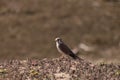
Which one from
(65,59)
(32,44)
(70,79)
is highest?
(32,44)

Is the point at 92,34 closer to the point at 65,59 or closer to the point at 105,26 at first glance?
the point at 105,26

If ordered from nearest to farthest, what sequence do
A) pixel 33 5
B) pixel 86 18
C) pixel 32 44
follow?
pixel 32 44 < pixel 86 18 < pixel 33 5

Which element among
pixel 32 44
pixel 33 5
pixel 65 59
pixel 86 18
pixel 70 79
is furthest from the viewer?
pixel 33 5

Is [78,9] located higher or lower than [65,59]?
higher

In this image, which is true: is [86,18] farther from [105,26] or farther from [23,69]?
[23,69]

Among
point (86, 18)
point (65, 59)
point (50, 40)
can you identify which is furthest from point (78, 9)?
point (65, 59)

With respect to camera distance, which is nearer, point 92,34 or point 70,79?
point 70,79
